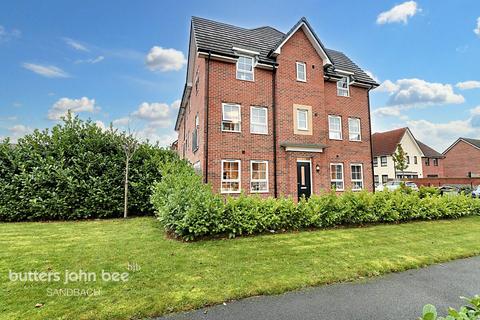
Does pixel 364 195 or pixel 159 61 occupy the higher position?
pixel 159 61

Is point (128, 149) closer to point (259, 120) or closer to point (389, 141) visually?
point (259, 120)

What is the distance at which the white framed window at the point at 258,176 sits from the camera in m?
13.2

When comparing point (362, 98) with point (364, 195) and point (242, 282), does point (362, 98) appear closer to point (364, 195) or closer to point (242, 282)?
point (364, 195)

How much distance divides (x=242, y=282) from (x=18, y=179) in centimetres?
1071

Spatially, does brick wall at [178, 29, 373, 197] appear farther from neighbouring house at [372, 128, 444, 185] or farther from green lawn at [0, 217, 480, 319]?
neighbouring house at [372, 128, 444, 185]

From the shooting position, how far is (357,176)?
16.2 metres

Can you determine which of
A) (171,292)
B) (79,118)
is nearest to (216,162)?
(79,118)

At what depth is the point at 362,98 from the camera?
17156mm

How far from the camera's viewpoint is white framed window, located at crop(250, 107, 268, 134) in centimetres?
1360

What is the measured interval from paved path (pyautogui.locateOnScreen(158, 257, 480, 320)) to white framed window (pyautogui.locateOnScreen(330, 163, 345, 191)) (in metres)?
10.5

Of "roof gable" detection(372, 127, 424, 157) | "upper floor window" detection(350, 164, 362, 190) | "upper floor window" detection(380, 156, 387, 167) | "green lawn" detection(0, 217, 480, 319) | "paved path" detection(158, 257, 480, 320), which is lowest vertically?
"paved path" detection(158, 257, 480, 320)

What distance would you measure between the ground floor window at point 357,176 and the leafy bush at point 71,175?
38.2 ft

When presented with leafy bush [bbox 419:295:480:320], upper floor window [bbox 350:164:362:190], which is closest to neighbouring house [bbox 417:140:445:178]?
upper floor window [bbox 350:164:362:190]

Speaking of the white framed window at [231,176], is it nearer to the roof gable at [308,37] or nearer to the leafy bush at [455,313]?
the roof gable at [308,37]
